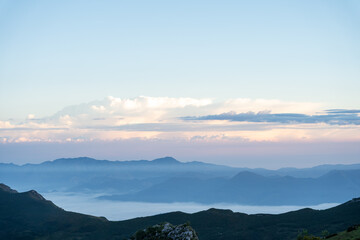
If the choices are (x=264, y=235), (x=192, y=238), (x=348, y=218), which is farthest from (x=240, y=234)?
(x=192, y=238)

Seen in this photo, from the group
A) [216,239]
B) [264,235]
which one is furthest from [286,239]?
[216,239]

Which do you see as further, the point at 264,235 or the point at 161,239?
the point at 264,235

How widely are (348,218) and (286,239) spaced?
134ft

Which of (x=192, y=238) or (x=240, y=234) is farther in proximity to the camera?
(x=240, y=234)

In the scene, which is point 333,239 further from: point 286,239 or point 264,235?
point 264,235

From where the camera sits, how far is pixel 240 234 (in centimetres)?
19600

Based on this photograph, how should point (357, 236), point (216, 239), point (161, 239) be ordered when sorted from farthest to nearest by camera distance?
point (216, 239)
point (161, 239)
point (357, 236)

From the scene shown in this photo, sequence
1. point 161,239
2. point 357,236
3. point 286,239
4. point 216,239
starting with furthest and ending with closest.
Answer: point 216,239
point 286,239
point 161,239
point 357,236

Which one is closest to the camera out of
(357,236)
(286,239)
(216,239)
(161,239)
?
(357,236)

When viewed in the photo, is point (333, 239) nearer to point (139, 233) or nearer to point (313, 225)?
point (139, 233)

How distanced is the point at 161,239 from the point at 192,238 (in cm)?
639

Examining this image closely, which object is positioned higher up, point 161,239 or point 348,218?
point 161,239

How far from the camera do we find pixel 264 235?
192125 mm

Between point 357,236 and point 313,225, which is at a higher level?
point 357,236
